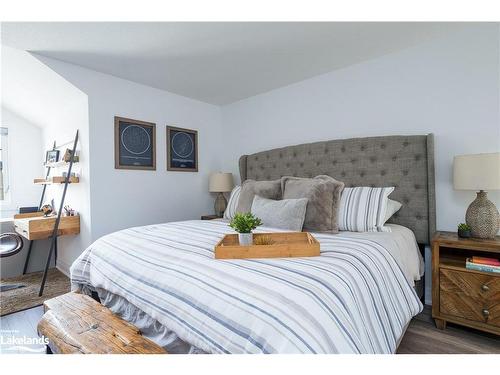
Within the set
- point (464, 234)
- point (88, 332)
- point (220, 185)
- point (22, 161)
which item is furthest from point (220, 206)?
point (22, 161)

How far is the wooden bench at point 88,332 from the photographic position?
0.91 meters

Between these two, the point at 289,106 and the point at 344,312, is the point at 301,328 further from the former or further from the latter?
the point at 289,106

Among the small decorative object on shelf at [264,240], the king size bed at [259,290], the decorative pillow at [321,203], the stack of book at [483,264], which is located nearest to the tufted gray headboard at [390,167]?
the king size bed at [259,290]

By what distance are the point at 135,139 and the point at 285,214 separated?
1987 mm

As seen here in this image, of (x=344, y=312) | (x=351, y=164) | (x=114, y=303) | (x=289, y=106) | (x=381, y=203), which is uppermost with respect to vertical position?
(x=289, y=106)

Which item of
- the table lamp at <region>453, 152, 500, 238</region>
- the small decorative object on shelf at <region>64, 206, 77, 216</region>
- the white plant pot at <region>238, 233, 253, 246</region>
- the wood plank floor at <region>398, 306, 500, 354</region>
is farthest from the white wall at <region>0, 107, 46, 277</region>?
the table lamp at <region>453, 152, 500, 238</region>

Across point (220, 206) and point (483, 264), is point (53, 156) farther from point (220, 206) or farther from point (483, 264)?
point (483, 264)

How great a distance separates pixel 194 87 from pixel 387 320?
2894 mm

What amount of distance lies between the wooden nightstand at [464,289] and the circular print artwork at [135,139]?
9.42 ft

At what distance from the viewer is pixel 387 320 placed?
1.11m

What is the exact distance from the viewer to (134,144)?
111 inches

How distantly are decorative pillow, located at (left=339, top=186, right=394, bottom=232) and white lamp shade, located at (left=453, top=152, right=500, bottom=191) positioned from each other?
17.3 inches

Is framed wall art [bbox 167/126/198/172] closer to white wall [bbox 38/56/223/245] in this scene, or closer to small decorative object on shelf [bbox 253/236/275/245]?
white wall [bbox 38/56/223/245]
